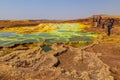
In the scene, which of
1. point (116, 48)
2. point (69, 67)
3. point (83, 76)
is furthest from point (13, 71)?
point (116, 48)

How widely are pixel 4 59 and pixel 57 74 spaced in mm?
5750

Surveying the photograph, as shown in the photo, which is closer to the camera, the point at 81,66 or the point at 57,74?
the point at 57,74

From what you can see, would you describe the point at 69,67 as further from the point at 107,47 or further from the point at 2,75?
the point at 107,47

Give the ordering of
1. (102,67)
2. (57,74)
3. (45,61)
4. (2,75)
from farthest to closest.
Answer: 1. (45,61)
2. (102,67)
3. (57,74)
4. (2,75)

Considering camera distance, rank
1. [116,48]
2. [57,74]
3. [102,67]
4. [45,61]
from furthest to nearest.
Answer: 1. [116,48]
2. [45,61]
3. [102,67]
4. [57,74]

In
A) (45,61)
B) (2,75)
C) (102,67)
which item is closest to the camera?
(2,75)

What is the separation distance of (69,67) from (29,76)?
13.5 ft

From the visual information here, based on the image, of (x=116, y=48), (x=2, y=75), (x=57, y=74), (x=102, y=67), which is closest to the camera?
(x=2, y=75)

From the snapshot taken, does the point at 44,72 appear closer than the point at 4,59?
Yes

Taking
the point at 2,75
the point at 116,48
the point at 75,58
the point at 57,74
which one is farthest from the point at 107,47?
the point at 2,75

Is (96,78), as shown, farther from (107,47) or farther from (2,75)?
(107,47)

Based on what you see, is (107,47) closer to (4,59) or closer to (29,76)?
(4,59)

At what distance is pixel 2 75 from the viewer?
32.8ft

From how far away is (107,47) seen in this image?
20.4 meters
